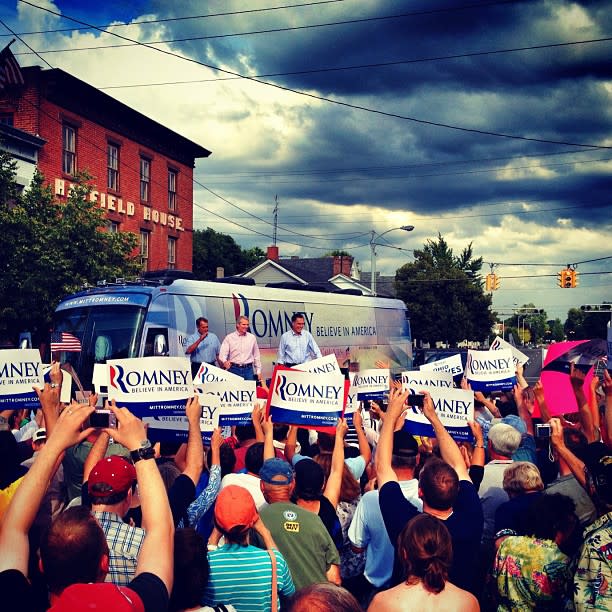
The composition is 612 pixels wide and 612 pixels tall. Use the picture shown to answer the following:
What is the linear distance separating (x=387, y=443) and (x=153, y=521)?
1916mm

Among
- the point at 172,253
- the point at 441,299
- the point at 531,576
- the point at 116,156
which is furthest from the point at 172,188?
the point at 531,576

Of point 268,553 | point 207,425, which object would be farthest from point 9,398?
point 268,553

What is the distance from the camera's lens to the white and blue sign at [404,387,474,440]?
6.18 metres

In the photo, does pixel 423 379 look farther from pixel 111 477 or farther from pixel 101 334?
pixel 101 334

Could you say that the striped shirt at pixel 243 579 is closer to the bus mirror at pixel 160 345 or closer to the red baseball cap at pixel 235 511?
the red baseball cap at pixel 235 511

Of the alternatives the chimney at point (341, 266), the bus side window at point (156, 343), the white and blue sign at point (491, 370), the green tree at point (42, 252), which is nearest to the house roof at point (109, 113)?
the green tree at point (42, 252)

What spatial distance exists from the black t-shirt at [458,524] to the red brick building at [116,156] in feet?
81.7

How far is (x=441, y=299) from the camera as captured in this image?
61.1 metres

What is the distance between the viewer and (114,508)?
12.3ft

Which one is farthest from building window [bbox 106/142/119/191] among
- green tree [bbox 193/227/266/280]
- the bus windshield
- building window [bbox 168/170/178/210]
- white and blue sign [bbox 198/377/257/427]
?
green tree [bbox 193/227/266/280]

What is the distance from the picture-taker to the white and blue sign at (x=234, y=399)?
7152 mm

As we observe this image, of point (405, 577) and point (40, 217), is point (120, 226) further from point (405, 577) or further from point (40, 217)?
point (405, 577)

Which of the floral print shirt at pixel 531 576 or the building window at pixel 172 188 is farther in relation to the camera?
the building window at pixel 172 188

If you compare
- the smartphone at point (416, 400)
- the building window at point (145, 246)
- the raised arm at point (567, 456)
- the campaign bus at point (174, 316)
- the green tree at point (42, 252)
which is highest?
the building window at point (145, 246)
